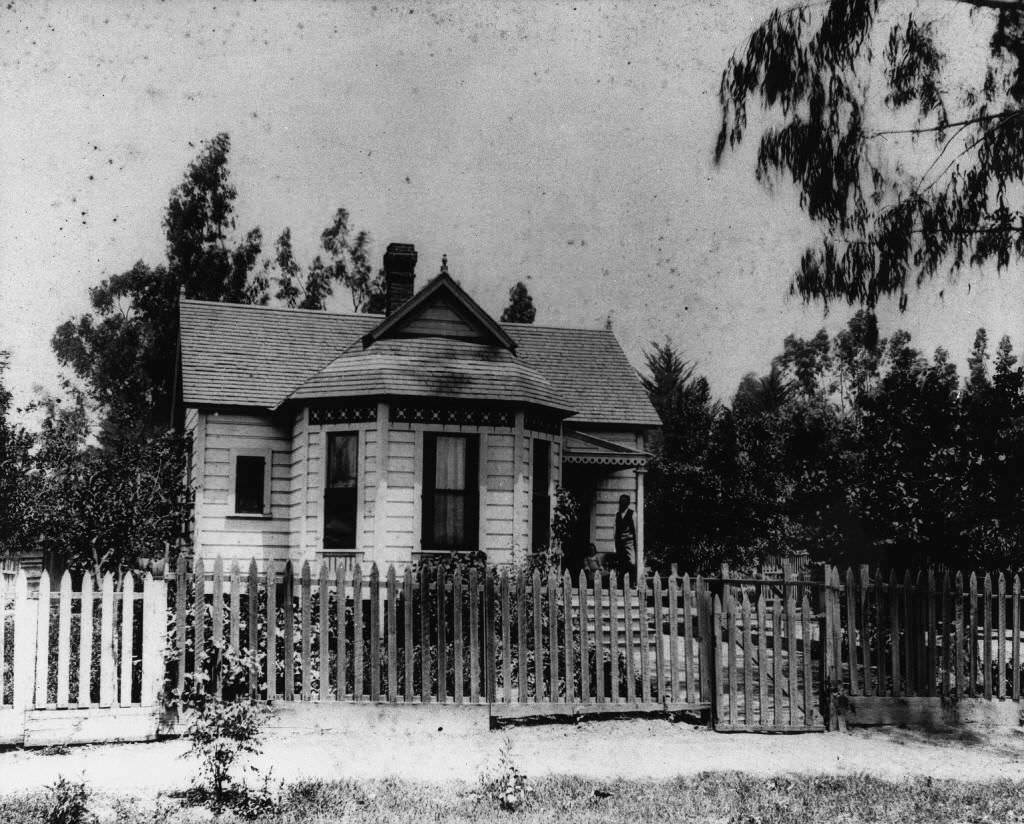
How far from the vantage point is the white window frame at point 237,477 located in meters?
18.6

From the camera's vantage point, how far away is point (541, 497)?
1703 centimetres

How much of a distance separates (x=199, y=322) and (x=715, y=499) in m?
13.3

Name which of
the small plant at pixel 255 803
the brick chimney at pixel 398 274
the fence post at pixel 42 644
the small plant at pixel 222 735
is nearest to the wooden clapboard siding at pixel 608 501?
the brick chimney at pixel 398 274

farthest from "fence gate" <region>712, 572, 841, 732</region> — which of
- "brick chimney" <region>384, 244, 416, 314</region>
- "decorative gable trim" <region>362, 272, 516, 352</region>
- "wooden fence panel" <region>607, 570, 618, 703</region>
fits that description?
"brick chimney" <region>384, 244, 416, 314</region>

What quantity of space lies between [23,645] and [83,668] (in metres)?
0.56

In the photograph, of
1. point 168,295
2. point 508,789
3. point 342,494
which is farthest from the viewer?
point 168,295

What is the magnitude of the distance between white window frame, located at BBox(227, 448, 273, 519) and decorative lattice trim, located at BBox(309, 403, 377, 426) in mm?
2226

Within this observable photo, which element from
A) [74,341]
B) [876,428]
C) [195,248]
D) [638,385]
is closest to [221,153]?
[195,248]

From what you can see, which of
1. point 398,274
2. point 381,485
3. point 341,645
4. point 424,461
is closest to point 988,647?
point 341,645

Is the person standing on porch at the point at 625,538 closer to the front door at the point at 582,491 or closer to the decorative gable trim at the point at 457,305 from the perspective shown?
the front door at the point at 582,491

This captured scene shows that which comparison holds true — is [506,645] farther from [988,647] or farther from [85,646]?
[988,647]

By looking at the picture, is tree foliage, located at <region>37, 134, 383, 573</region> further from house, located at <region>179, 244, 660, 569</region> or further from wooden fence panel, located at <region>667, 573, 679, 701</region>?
wooden fence panel, located at <region>667, 573, 679, 701</region>

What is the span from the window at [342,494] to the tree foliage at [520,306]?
28.7m

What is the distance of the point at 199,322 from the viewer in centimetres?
2066
